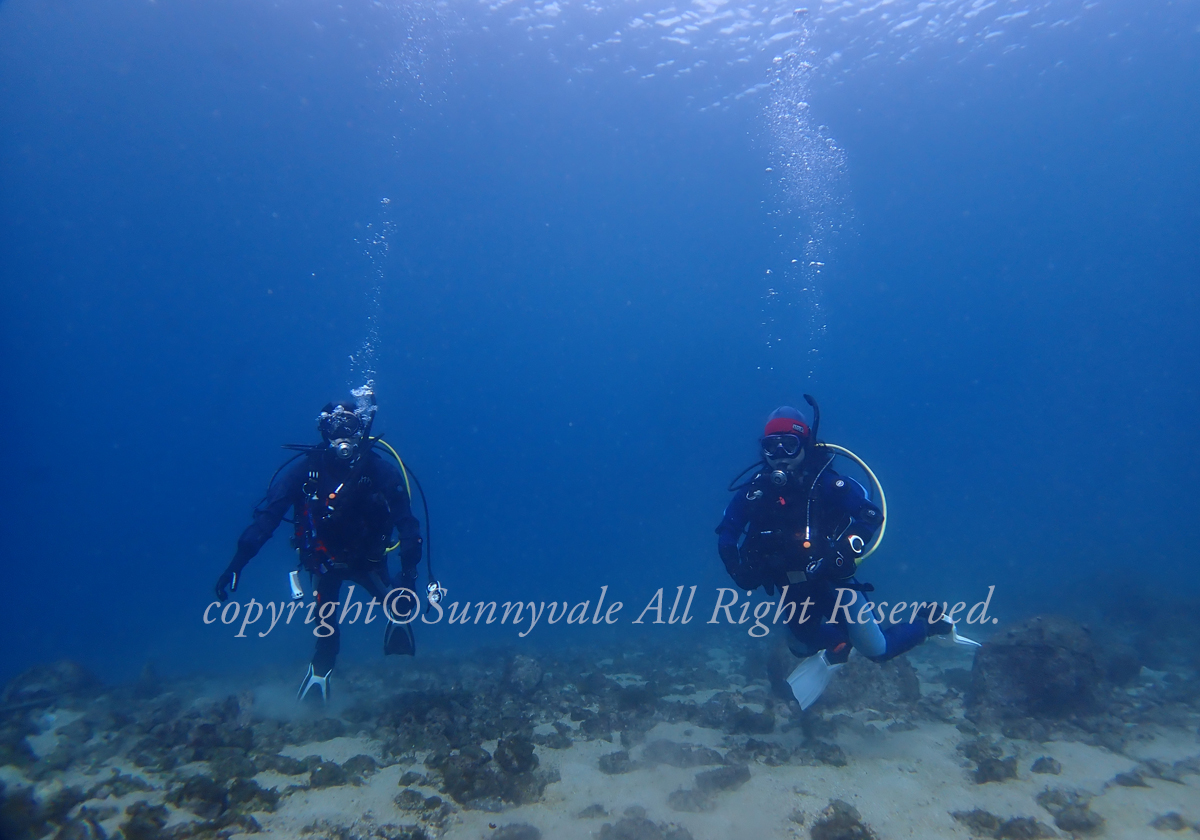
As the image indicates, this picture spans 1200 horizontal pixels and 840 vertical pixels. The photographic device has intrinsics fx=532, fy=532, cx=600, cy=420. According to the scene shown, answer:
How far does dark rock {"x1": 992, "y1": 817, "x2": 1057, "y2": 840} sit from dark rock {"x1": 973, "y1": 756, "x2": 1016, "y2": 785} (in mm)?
816

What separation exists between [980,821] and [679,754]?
256cm

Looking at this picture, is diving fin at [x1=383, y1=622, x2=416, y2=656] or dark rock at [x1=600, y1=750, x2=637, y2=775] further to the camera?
diving fin at [x1=383, y1=622, x2=416, y2=656]

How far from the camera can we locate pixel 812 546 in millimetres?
5246

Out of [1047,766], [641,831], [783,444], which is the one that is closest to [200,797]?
[641,831]

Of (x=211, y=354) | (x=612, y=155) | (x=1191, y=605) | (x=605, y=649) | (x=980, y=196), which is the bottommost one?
(x=605, y=649)

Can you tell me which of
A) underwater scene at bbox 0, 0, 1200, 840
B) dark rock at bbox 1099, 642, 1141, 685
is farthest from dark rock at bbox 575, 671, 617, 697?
dark rock at bbox 1099, 642, 1141, 685

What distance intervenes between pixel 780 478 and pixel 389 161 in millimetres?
33659

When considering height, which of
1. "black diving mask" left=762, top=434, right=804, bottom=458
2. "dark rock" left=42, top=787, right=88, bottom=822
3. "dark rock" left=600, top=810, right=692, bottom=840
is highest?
"black diving mask" left=762, top=434, right=804, bottom=458

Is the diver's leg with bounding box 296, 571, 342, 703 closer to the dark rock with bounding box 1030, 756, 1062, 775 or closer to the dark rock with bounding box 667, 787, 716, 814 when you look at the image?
the dark rock with bounding box 667, 787, 716, 814

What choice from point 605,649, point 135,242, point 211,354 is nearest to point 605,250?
point 135,242

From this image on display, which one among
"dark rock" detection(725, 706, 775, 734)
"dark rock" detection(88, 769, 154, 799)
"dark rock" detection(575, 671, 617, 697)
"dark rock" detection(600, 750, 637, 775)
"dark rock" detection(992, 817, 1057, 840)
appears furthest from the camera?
"dark rock" detection(575, 671, 617, 697)

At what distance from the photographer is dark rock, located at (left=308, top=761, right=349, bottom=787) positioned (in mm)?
4711

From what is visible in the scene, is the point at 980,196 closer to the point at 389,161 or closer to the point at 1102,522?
the point at 1102,522

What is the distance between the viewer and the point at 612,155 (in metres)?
32.3
